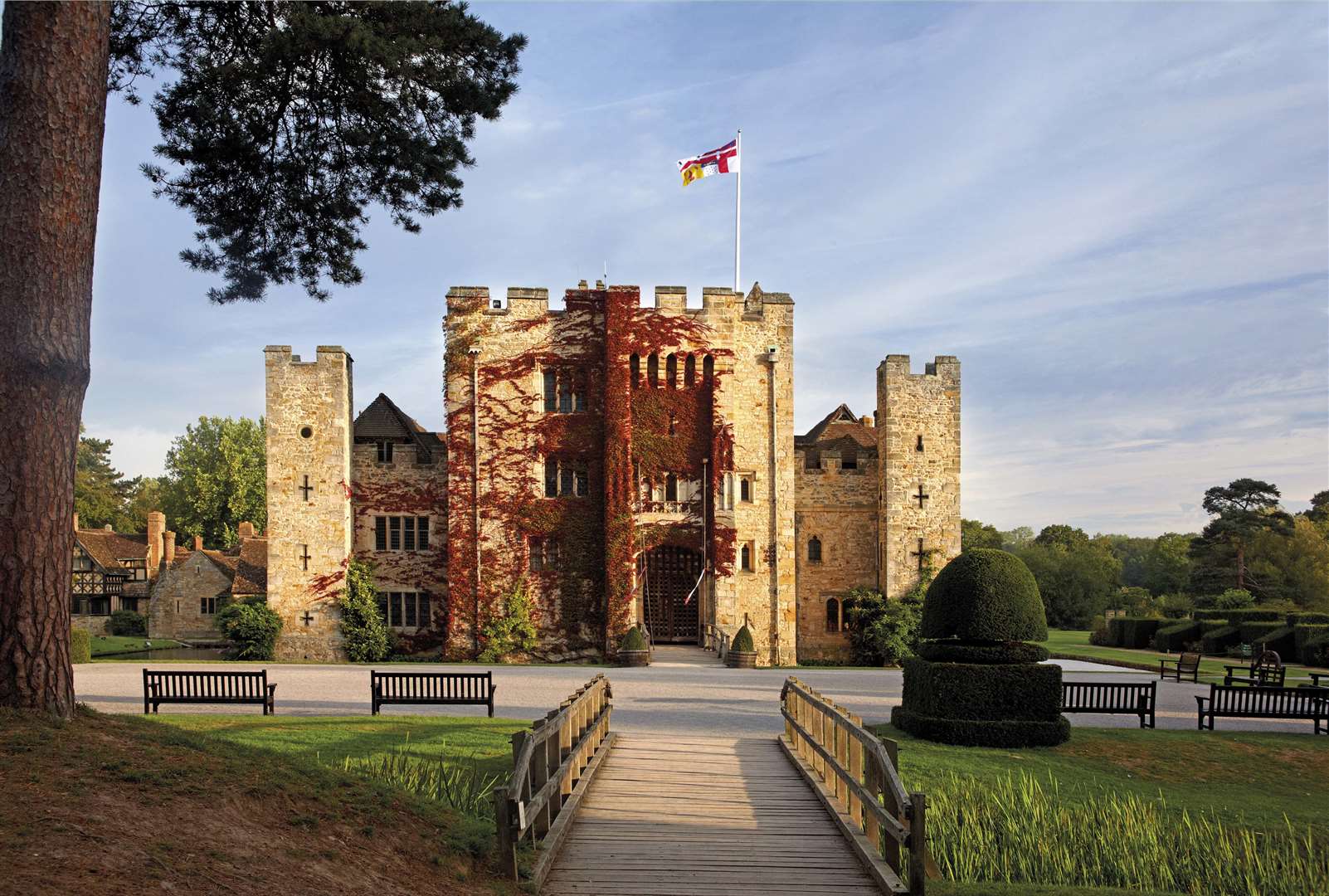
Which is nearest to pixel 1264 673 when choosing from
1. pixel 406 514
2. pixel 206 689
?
pixel 206 689

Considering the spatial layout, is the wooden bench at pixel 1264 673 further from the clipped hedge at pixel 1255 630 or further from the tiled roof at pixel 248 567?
the tiled roof at pixel 248 567

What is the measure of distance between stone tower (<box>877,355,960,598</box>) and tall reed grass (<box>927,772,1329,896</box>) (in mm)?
25091

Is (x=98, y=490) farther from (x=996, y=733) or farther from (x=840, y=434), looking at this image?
(x=996, y=733)

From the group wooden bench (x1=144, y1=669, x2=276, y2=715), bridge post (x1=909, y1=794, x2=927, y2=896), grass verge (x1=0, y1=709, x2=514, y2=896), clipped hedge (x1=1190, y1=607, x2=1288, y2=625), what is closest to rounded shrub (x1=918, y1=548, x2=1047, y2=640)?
bridge post (x1=909, y1=794, x2=927, y2=896)

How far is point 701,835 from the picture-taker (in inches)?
353

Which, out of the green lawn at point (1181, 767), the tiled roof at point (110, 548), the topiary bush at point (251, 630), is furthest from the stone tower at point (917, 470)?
the tiled roof at point (110, 548)

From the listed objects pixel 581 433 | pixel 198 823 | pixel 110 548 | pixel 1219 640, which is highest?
pixel 581 433

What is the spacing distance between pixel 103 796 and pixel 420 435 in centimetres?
3355

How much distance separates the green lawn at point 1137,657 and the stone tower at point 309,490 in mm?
24316

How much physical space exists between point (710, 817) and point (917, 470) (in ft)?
95.8

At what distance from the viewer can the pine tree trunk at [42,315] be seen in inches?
316

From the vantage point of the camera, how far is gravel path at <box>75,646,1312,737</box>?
18.1 metres

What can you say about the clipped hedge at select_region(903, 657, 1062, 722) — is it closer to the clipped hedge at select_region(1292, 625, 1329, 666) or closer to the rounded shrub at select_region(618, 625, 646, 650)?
the rounded shrub at select_region(618, 625, 646, 650)

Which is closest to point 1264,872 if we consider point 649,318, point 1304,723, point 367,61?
point 1304,723
